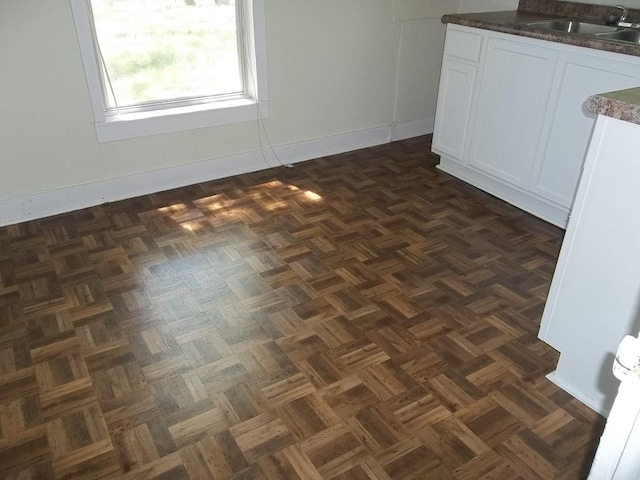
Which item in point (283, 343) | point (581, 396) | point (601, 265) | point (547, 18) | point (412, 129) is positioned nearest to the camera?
point (601, 265)

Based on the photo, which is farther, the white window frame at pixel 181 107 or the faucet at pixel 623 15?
the faucet at pixel 623 15

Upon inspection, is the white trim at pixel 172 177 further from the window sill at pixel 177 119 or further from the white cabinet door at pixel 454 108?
the white cabinet door at pixel 454 108

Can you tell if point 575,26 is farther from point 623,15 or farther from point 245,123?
point 245,123

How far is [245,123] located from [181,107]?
1.32ft

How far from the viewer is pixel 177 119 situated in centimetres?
309

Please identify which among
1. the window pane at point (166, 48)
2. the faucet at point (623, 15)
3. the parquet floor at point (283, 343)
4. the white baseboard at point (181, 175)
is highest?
the faucet at point (623, 15)

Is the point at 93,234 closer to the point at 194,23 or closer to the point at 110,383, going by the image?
the point at 110,383

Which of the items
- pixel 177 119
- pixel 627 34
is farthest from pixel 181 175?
pixel 627 34

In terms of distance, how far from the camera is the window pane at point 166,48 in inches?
112

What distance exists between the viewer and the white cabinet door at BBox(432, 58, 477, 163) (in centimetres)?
313

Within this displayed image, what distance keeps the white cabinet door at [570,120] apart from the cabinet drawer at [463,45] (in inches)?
21.7

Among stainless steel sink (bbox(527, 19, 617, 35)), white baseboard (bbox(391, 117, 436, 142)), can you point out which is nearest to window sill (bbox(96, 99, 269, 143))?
white baseboard (bbox(391, 117, 436, 142))

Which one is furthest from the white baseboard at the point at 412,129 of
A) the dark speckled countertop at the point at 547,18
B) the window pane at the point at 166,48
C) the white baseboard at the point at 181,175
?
the window pane at the point at 166,48

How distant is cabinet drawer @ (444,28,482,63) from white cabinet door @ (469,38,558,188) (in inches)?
3.4
